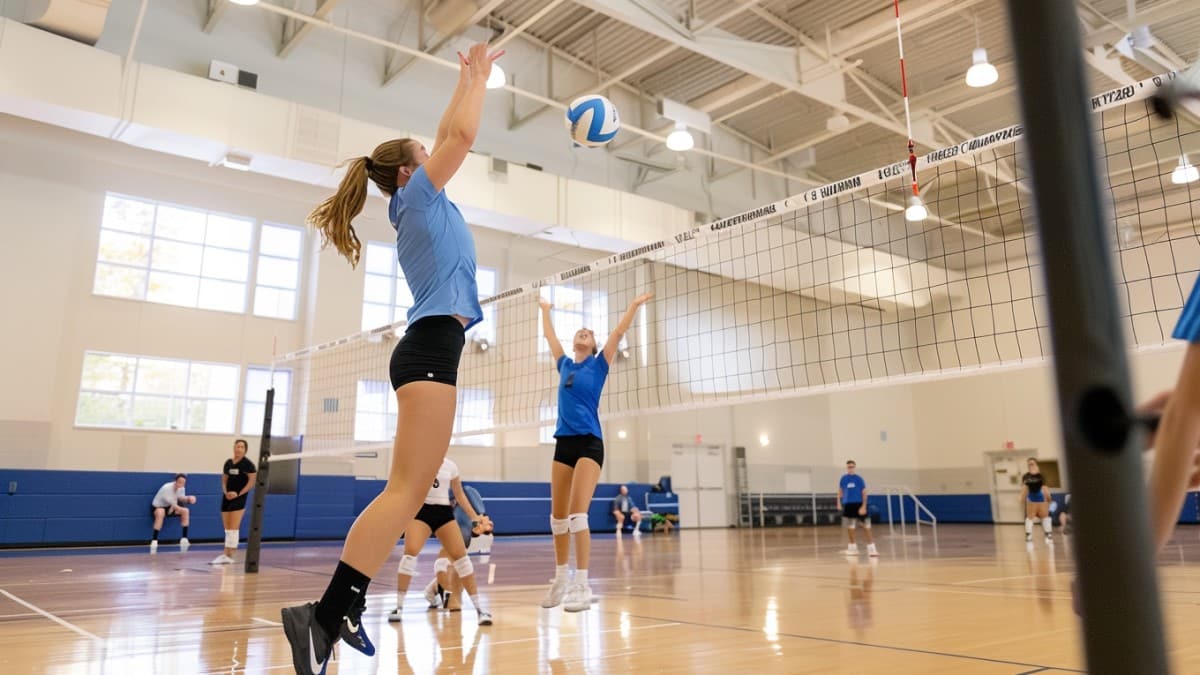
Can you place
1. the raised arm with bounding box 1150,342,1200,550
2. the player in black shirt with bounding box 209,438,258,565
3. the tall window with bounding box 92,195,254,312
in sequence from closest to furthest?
the raised arm with bounding box 1150,342,1200,550 → the player in black shirt with bounding box 209,438,258,565 → the tall window with bounding box 92,195,254,312

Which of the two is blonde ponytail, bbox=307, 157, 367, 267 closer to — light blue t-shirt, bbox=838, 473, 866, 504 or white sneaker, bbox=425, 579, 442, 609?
white sneaker, bbox=425, 579, 442, 609

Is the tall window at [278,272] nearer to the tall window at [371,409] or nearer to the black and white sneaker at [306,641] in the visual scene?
the tall window at [371,409]

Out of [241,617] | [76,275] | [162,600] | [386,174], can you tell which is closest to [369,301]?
[76,275]

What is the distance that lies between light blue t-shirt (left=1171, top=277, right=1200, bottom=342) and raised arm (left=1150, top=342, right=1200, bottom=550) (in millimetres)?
40

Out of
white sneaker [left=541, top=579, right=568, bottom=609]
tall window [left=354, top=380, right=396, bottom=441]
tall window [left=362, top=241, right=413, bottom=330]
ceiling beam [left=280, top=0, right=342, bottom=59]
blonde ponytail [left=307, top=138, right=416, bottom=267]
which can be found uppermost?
ceiling beam [left=280, top=0, right=342, bottom=59]

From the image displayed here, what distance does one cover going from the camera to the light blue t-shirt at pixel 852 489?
13641 mm

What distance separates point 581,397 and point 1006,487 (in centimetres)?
2348

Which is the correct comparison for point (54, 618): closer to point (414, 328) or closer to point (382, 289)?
point (414, 328)

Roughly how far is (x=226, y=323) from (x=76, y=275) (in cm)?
264

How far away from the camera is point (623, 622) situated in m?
4.77

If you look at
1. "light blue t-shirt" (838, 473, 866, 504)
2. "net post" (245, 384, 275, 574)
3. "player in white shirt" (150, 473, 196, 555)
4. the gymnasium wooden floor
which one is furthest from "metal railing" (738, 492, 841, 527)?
"net post" (245, 384, 275, 574)

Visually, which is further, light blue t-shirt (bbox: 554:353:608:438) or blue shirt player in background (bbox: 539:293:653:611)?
light blue t-shirt (bbox: 554:353:608:438)

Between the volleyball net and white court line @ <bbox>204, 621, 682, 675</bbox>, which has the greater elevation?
the volleyball net

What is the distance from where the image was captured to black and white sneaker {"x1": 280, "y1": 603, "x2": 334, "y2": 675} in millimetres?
2416
